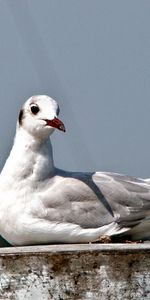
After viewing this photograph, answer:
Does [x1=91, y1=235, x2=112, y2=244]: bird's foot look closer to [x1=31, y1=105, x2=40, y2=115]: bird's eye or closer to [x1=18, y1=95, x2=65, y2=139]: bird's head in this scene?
[x1=18, y1=95, x2=65, y2=139]: bird's head

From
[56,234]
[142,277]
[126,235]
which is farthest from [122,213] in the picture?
[142,277]

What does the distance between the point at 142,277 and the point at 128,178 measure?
6.59 feet

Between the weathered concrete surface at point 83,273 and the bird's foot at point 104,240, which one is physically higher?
the weathered concrete surface at point 83,273

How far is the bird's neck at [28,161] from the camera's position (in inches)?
302

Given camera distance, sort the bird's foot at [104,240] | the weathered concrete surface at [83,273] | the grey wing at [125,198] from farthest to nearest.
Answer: the grey wing at [125,198]
the bird's foot at [104,240]
the weathered concrete surface at [83,273]

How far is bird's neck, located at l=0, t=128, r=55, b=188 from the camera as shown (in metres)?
7.66

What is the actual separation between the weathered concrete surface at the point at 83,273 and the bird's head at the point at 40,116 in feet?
4.81

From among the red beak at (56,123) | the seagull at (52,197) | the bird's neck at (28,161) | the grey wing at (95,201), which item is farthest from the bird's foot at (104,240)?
the red beak at (56,123)

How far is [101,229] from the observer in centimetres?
750

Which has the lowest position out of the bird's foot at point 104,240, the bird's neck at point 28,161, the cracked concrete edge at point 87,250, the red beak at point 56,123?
the bird's foot at point 104,240

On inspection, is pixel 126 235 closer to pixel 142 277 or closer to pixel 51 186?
pixel 51 186

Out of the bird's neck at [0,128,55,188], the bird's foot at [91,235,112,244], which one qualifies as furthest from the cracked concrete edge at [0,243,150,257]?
the bird's neck at [0,128,55,188]

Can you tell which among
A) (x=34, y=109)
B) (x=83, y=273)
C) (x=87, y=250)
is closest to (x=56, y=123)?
(x=34, y=109)

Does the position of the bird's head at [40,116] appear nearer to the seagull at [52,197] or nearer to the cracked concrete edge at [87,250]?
the seagull at [52,197]
